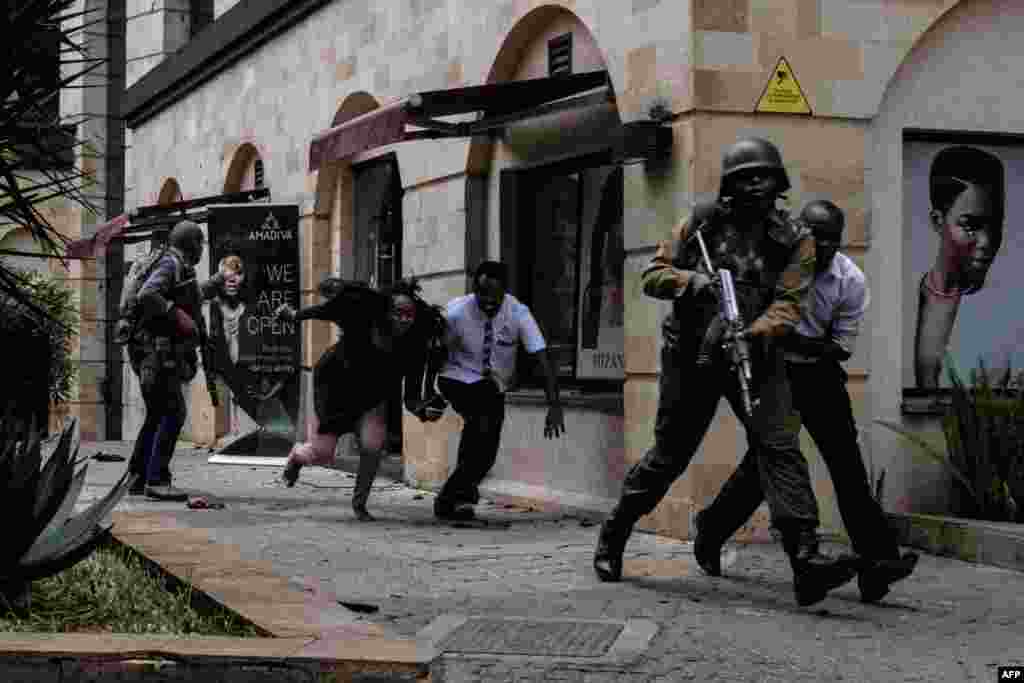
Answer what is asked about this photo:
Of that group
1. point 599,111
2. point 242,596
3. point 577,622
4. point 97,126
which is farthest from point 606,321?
point 97,126

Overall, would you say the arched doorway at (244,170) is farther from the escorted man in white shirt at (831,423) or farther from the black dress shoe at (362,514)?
the escorted man in white shirt at (831,423)

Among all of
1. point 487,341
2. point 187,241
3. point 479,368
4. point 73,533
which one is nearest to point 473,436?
point 479,368

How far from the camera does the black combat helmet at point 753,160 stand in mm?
7281

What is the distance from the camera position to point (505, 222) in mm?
12594

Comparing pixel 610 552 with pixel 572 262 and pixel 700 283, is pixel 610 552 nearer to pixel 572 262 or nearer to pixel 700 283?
pixel 700 283

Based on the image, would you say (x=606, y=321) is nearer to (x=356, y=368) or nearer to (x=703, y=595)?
(x=356, y=368)

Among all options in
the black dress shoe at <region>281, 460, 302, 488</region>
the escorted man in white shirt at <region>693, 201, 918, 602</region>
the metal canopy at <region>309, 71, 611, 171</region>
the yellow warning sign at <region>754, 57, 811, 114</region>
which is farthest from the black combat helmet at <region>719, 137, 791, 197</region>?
the black dress shoe at <region>281, 460, 302, 488</region>

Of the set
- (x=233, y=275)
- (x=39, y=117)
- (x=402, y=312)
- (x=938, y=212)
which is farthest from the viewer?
(x=233, y=275)

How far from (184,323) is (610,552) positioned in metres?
4.42

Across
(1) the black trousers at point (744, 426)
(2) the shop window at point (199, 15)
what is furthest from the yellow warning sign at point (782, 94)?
(2) the shop window at point (199, 15)

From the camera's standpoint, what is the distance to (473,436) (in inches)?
425

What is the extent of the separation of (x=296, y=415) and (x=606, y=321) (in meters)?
5.27

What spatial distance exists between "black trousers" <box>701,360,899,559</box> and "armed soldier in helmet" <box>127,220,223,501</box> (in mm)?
4554

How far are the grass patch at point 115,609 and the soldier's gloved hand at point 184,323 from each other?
562 cm
